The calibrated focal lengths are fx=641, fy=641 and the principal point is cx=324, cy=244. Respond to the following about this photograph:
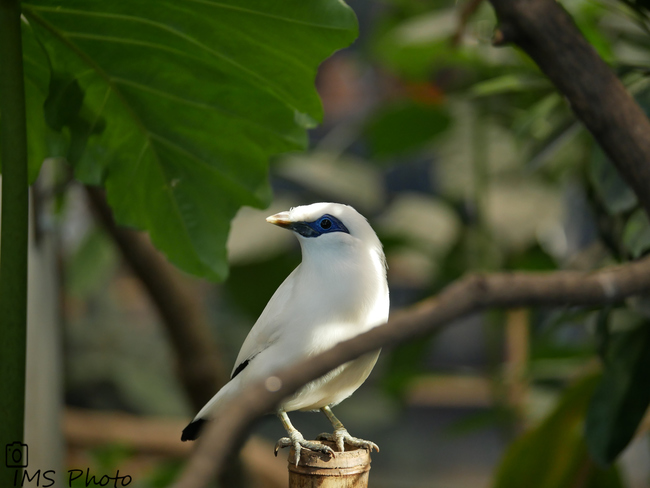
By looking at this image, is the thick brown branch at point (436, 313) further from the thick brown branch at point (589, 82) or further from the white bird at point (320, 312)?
the thick brown branch at point (589, 82)

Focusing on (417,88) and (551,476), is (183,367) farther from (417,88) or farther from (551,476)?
(417,88)

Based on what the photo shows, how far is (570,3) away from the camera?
1.23 m

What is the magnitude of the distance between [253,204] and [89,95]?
16cm

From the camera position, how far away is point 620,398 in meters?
0.72

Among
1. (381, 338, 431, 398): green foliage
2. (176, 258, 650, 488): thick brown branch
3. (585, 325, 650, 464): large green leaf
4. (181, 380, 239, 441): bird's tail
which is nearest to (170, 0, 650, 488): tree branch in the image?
(176, 258, 650, 488): thick brown branch

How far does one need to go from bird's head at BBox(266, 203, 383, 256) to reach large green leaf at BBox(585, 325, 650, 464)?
1.51ft

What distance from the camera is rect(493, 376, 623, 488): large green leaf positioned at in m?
1.02

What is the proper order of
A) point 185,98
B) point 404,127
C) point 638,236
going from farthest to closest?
point 404,127
point 638,236
point 185,98

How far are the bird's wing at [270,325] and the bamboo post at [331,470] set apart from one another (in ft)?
0.23

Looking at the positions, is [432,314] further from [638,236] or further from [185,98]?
[638,236]

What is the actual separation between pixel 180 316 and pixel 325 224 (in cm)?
96

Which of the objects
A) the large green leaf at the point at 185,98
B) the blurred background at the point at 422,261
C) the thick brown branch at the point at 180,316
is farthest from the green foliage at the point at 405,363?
the large green leaf at the point at 185,98

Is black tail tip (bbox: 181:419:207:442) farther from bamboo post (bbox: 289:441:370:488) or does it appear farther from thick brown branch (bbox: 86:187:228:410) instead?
thick brown branch (bbox: 86:187:228:410)

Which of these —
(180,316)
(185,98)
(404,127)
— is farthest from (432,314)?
(404,127)
